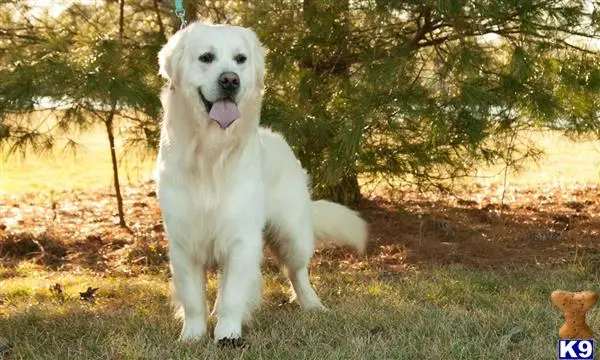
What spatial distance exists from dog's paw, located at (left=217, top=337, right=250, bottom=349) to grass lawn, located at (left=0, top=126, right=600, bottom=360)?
35 millimetres

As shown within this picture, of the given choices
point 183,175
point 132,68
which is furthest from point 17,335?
point 132,68

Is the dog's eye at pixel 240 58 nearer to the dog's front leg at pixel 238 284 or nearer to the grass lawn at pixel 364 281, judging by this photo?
the dog's front leg at pixel 238 284

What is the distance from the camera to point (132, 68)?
16.8 ft

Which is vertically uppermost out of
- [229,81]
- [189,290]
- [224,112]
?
[229,81]

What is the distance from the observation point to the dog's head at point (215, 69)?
2982 mm

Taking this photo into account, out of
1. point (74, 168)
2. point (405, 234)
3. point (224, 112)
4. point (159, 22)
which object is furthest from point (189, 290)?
point (74, 168)

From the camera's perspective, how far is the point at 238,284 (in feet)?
10.5

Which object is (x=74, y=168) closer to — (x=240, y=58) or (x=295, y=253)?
(x=295, y=253)

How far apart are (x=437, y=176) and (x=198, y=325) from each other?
2.85m

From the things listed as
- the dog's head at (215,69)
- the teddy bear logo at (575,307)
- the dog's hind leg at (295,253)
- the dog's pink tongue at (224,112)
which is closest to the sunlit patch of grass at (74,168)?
the dog's hind leg at (295,253)

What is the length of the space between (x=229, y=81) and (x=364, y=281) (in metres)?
1.79

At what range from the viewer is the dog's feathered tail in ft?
14.4

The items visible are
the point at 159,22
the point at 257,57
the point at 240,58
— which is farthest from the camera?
the point at 159,22

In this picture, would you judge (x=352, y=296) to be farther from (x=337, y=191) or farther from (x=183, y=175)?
(x=337, y=191)
